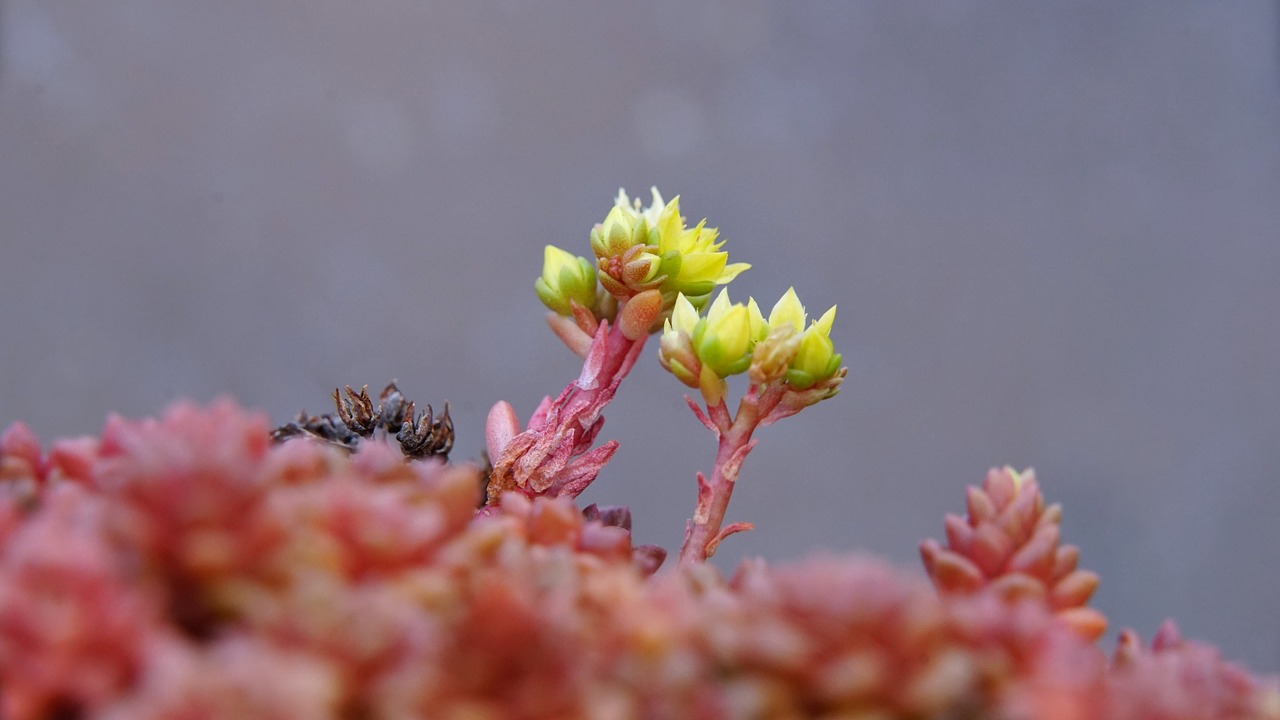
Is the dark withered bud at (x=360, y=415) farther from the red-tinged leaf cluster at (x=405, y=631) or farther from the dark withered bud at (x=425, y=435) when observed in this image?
the red-tinged leaf cluster at (x=405, y=631)

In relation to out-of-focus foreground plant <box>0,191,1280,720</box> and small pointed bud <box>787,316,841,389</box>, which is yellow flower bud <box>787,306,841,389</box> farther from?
out-of-focus foreground plant <box>0,191,1280,720</box>

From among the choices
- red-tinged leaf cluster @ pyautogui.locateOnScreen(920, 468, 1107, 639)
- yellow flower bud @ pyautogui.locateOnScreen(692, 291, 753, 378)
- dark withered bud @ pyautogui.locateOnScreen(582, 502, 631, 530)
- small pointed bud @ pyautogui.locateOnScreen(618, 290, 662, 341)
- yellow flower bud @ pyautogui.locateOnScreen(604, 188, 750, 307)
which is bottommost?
red-tinged leaf cluster @ pyautogui.locateOnScreen(920, 468, 1107, 639)

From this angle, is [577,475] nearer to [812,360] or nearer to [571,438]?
[571,438]

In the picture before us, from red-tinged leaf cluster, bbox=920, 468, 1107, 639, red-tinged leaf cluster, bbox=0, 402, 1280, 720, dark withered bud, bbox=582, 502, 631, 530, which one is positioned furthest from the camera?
dark withered bud, bbox=582, 502, 631, 530

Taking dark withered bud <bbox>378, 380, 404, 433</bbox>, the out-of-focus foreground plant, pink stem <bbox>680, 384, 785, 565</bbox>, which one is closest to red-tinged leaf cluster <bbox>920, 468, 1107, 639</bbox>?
the out-of-focus foreground plant

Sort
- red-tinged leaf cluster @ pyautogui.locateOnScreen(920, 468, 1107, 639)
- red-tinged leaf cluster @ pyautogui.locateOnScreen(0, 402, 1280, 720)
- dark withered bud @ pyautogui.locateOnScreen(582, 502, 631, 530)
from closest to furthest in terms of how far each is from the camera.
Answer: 1. red-tinged leaf cluster @ pyautogui.locateOnScreen(0, 402, 1280, 720)
2. red-tinged leaf cluster @ pyautogui.locateOnScreen(920, 468, 1107, 639)
3. dark withered bud @ pyautogui.locateOnScreen(582, 502, 631, 530)

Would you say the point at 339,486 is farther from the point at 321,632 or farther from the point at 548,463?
the point at 548,463

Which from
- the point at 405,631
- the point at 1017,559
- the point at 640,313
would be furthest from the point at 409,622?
the point at 640,313
